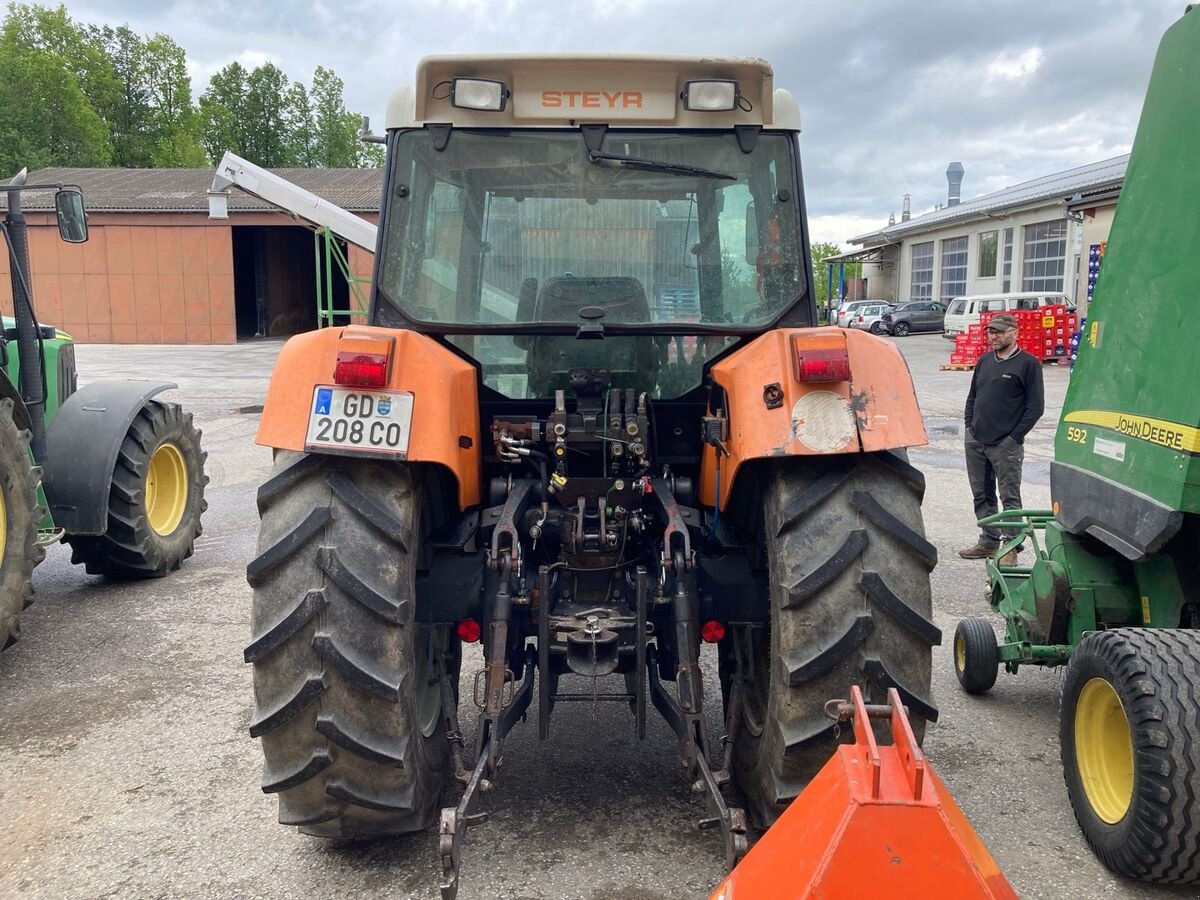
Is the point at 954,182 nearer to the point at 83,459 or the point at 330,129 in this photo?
the point at 330,129

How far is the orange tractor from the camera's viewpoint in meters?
2.86

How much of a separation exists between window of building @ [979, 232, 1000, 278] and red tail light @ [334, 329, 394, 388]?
3811cm

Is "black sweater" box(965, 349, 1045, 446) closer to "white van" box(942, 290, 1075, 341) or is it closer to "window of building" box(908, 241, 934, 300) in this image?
"white van" box(942, 290, 1075, 341)

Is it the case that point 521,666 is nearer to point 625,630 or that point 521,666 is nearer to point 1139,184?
point 625,630

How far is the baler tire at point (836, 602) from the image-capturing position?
2.84 m

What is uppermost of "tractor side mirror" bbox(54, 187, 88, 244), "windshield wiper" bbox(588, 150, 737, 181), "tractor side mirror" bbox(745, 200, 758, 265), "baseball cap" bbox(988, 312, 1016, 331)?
"tractor side mirror" bbox(54, 187, 88, 244)

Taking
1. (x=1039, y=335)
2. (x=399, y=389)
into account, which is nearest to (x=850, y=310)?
(x=1039, y=335)

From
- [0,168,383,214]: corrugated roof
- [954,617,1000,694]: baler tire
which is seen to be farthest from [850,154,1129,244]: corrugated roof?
[954,617,1000,694]: baler tire

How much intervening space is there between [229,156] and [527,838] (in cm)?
1667

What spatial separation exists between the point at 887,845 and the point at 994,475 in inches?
255

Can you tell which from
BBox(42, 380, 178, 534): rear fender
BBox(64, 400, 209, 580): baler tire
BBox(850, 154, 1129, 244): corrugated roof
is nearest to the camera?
BBox(42, 380, 178, 534): rear fender

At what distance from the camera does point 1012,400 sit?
738 centimetres

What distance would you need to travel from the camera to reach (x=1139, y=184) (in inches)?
151

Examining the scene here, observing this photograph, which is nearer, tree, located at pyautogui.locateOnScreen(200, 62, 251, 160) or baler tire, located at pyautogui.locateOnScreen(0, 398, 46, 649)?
baler tire, located at pyautogui.locateOnScreen(0, 398, 46, 649)
